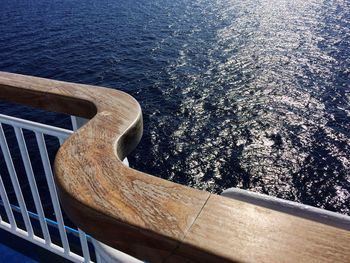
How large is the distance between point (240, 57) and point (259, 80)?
13.3 ft

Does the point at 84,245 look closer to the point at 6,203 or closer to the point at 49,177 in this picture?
the point at 49,177

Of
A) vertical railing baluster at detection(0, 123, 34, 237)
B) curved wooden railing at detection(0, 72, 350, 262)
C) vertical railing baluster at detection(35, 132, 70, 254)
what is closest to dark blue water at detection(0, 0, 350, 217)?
vertical railing baluster at detection(0, 123, 34, 237)

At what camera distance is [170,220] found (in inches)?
34.7

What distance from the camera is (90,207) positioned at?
955mm

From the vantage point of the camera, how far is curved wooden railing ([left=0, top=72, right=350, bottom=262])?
2.61 ft

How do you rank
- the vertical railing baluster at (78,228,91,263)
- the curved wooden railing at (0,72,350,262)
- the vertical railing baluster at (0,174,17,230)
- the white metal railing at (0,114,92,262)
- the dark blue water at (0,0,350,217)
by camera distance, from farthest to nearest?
the dark blue water at (0,0,350,217), the vertical railing baluster at (0,174,17,230), the vertical railing baluster at (78,228,91,263), the white metal railing at (0,114,92,262), the curved wooden railing at (0,72,350,262)

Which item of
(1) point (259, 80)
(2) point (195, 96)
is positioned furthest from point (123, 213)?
(1) point (259, 80)

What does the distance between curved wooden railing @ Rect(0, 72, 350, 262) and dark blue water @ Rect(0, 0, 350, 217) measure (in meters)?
13.6

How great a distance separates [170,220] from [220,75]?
23.1 metres

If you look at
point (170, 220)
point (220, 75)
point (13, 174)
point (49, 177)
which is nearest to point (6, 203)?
point (13, 174)

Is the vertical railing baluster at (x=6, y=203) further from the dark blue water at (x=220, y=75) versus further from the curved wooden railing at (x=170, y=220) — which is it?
the dark blue water at (x=220, y=75)

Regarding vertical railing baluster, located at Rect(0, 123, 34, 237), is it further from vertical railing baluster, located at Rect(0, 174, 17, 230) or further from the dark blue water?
the dark blue water

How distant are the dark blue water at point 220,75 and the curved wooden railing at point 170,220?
1357cm

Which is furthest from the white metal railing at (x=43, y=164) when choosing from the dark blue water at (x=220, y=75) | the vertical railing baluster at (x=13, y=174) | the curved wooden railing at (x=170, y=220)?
the dark blue water at (x=220, y=75)
